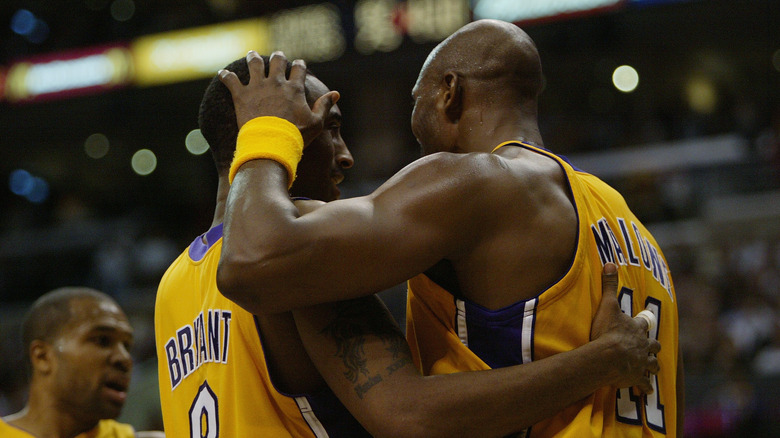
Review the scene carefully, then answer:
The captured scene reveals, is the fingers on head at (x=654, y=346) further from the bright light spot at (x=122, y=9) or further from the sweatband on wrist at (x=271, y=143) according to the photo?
the bright light spot at (x=122, y=9)

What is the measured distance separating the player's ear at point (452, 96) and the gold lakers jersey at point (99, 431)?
2.19 metres

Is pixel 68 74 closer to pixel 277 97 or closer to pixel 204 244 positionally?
pixel 204 244

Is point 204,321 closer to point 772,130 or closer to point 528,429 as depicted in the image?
point 528,429

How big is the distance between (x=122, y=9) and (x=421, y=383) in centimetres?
1563

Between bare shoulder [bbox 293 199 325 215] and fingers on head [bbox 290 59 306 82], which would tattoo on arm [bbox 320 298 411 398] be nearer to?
bare shoulder [bbox 293 199 325 215]

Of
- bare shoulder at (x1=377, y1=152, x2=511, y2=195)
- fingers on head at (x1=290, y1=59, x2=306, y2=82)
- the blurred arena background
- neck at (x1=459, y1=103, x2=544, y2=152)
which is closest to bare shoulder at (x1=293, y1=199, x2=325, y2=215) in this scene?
bare shoulder at (x1=377, y1=152, x2=511, y2=195)

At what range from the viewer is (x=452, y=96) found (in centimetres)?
258

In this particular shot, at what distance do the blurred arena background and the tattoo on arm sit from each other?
5.29m

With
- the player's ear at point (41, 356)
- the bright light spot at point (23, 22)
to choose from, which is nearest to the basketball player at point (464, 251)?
the player's ear at point (41, 356)

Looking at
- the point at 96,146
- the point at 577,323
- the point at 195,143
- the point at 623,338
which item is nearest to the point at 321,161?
the point at 577,323

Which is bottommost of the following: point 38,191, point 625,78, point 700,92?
point 700,92

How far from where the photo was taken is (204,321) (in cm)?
243

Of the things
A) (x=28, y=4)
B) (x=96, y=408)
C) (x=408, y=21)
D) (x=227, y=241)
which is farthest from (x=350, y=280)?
(x=28, y=4)

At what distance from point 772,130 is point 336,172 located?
9359 millimetres
